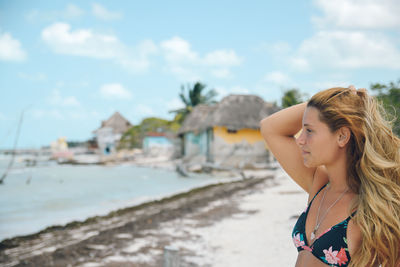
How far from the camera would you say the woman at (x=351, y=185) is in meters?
1.17

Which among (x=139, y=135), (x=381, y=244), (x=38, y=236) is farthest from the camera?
(x=139, y=135)

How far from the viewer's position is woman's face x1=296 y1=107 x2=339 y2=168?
4.32 ft

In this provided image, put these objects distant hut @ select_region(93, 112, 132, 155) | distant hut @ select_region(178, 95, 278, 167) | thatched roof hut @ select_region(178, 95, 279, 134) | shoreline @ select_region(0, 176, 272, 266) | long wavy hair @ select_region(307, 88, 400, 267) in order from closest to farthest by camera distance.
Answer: long wavy hair @ select_region(307, 88, 400, 267)
shoreline @ select_region(0, 176, 272, 266)
distant hut @ select_region(178, 95, 278, 167)
thatched roof hut @ select_region(178, 95, 279, 134)
distant hut @ select_region(93, 112, 132, 155)

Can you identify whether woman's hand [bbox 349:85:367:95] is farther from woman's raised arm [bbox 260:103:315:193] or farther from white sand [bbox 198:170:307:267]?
white sand [bbox 198:170:307:267]

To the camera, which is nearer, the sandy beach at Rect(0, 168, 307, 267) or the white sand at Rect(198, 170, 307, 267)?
the white sand at Rect(198, 170, 307, 267)

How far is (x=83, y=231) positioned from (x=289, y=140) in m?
6.41

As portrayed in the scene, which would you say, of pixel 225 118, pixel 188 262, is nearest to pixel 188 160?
pixel 225 118

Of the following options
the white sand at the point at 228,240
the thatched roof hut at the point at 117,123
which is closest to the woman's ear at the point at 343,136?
the white sand at the point at 228,240

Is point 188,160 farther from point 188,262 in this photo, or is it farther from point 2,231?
point 188,262

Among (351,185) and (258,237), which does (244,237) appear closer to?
(258,237)

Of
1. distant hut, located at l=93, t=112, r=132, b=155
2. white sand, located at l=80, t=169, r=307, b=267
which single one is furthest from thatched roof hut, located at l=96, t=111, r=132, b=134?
white sand, located at l=80, t=169, r=307, b=267

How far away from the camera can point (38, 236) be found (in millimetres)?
6797

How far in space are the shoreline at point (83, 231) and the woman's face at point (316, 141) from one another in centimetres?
461

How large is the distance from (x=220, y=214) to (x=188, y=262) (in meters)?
3.34
